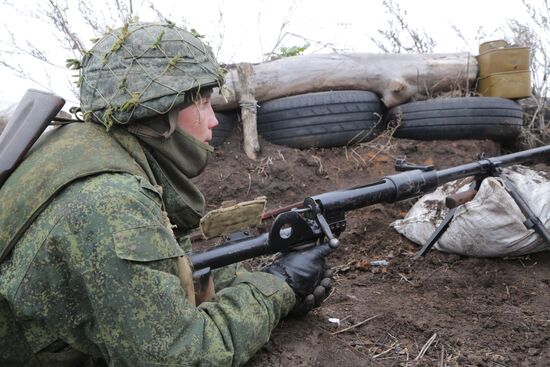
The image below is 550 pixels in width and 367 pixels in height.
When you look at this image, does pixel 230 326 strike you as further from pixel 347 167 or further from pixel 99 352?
pixel 347 167

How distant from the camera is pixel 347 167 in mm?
5348

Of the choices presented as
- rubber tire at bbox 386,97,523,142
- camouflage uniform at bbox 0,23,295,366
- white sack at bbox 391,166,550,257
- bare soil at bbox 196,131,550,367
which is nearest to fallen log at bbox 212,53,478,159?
rubber tire at bbox 386,97,523,142

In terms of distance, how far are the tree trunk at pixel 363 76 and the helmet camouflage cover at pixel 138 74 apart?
3.34m

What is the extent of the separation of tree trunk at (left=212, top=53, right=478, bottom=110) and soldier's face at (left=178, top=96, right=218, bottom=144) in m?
3.31

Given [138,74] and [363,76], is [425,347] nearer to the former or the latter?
[138,74]

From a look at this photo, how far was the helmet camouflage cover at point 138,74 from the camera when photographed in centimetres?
188

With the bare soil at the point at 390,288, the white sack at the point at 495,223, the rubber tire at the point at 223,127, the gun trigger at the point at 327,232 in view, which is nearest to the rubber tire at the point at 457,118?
the bare soil at the point at 390,288

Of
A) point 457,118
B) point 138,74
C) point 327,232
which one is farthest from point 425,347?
point 457,118

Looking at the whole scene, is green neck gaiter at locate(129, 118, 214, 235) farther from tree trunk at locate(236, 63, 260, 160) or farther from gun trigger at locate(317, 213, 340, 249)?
tree trunk at locate(236, 63, 260, 160)

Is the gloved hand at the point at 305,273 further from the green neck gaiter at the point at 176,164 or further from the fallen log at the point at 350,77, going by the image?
the fallen log at the point at 350,77

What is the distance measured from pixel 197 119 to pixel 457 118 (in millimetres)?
4148

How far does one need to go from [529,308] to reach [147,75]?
264 centimetres

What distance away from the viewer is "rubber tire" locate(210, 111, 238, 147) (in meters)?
5.45

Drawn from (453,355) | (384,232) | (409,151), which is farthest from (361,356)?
(409,151)
